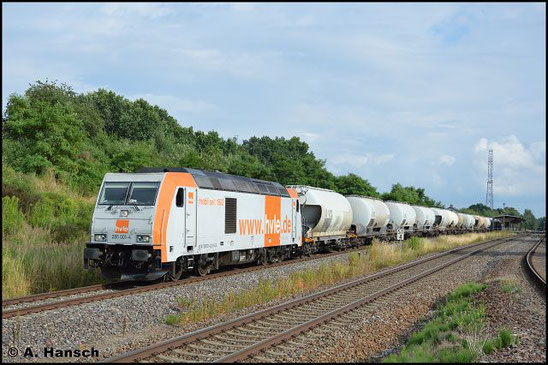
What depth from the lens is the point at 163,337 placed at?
1041 centimetres

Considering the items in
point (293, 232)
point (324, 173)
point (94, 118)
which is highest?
point (94, 118)

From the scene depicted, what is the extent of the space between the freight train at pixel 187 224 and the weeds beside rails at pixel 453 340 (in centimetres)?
791

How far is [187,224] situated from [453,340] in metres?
9.36

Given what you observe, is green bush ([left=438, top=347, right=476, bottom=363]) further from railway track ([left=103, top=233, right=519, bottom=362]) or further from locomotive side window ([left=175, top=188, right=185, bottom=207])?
locomotive side window ([left=175, top=188, right=185, bottom=207])

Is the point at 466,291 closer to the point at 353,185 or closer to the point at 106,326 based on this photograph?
the point at 106,326

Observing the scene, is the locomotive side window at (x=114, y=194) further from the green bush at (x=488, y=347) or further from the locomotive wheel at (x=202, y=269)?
the green bush at (x=488, y=347)

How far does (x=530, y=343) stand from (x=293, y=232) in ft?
55.8

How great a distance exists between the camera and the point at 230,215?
19.8m

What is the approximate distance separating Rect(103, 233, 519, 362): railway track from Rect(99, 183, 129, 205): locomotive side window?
6.39 metres

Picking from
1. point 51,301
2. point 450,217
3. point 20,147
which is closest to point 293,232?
point 51,301

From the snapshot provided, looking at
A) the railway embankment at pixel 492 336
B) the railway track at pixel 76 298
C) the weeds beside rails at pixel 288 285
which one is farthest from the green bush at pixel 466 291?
the railway track at pixel 76 298

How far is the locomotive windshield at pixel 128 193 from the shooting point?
16188mm

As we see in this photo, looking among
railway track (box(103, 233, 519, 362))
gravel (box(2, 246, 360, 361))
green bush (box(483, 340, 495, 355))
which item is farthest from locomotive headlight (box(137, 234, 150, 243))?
green bush (box(483, 340, 495, 355))

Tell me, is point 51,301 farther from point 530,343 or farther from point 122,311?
point 530,343
